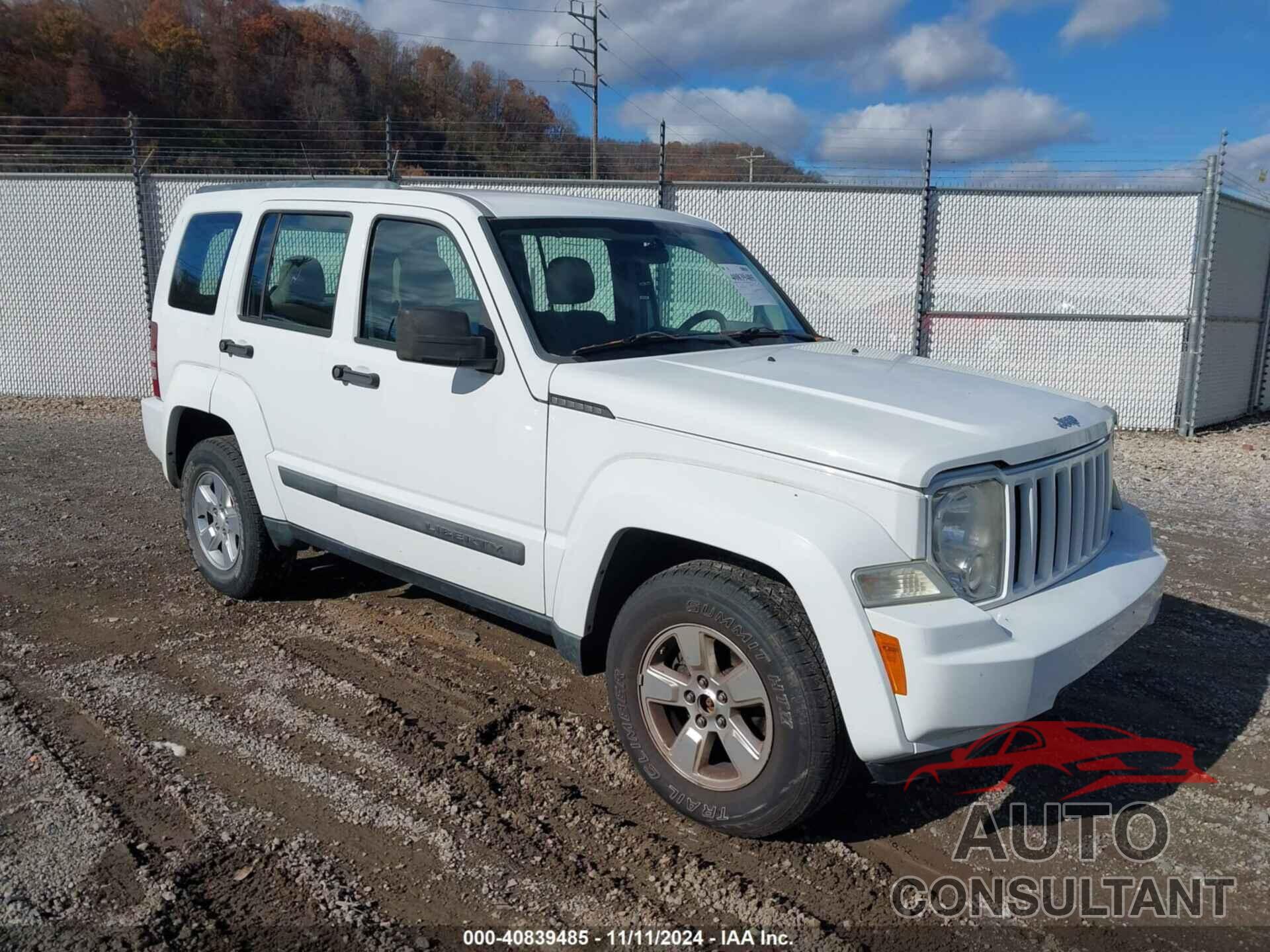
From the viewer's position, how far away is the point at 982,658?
9.03 feet

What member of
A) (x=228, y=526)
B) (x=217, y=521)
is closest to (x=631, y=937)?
(x=228, y=526)

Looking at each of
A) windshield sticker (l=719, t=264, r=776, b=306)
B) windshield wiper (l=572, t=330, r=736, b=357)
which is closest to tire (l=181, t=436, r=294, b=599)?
windshield wiper (l=572, t=330, r=736, b=357)

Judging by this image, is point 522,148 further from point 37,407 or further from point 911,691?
point 911,691

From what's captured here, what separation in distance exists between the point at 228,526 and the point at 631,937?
346 centimetres

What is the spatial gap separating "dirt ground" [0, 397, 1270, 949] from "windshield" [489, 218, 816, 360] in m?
1.55

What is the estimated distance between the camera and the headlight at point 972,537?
2.92m

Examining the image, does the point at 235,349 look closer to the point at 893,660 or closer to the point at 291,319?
the point at 291,319

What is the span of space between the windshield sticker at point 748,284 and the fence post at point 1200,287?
26.0 ft

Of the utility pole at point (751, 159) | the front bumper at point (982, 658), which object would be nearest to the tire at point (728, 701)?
the front bumper at point (982, 658)

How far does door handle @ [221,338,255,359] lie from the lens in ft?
15.9

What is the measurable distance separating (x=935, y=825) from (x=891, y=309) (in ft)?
27.6

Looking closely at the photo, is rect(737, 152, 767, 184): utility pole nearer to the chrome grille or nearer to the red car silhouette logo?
the chrome grille

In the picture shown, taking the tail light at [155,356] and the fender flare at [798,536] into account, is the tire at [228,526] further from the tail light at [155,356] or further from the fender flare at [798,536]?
the fender flare at [798,536]

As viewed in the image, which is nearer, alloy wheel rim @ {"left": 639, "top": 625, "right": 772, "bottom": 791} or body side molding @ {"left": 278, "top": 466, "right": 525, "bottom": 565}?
alloy wheel rim @ {"left": 639, "top": 625, "right": 772, "bottom": 791}
